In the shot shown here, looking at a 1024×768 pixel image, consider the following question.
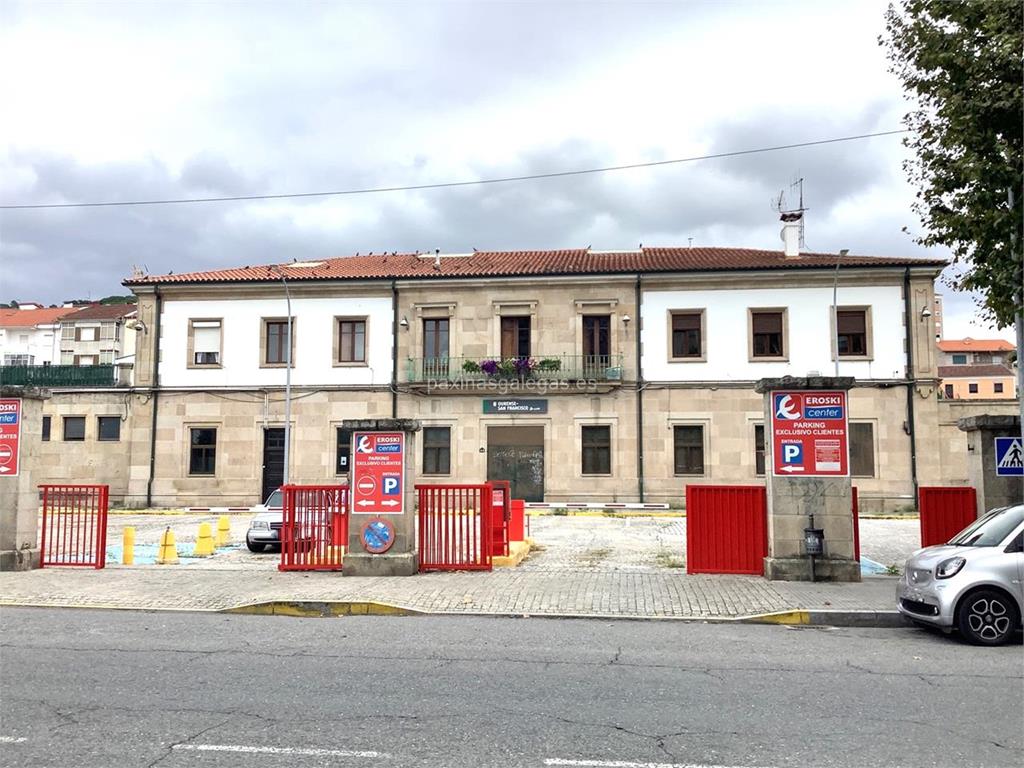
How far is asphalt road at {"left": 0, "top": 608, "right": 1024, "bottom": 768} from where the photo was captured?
16.1 feet

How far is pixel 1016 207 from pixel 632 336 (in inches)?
795

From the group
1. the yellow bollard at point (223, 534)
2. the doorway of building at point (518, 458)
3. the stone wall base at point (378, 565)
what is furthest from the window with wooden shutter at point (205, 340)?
the stone wall base at point (378, 565)

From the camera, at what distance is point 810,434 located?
39.3 ft

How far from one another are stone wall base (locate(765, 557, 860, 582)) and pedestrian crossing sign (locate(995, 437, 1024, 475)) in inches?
119

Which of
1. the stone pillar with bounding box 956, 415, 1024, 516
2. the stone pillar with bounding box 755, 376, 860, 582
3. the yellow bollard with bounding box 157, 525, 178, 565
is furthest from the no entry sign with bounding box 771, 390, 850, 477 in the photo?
the yellow bollard with bounding box 157, 525, 178, 565

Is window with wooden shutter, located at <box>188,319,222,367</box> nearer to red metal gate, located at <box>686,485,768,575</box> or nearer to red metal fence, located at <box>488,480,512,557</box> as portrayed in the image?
red metal fence, located at <box>488,480,512,557</box>

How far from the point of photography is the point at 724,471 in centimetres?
2925

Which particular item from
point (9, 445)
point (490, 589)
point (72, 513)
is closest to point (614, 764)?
point (490, 589)

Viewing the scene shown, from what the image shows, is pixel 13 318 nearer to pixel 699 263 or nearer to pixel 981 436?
pixel 699 263

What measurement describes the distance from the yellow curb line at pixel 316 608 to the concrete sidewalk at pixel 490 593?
0.01 metres

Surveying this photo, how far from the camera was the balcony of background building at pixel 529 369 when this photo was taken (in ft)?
98.7

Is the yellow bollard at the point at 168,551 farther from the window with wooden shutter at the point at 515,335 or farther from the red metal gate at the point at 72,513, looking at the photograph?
the window with wooden shutter at the point at 515,335

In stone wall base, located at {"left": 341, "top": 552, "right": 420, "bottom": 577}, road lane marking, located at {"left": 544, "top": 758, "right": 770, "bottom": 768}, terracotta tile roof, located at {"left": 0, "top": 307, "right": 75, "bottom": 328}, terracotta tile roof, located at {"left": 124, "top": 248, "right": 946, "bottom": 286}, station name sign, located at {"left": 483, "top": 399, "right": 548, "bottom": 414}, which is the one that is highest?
terracotta tile roof, located at {"left": 0, "top": 307, "right": 75, "bottom": 328}

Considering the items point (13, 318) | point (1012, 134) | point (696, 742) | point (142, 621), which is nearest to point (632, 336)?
point (1012, 134)
